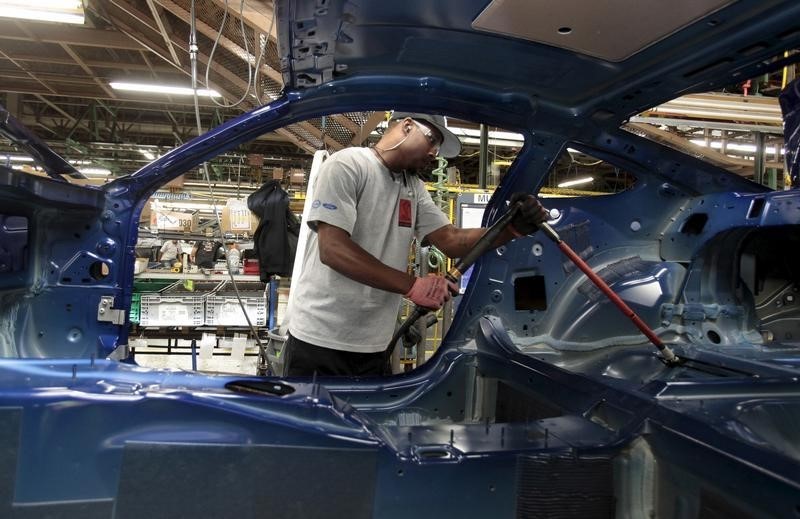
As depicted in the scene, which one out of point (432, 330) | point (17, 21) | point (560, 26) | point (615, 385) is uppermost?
point (17, 21)

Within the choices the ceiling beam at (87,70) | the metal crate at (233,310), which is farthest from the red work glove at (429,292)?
the ceiling beam at (87,70)

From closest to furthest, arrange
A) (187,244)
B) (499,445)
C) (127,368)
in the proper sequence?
(499,445), (127,368), (187,244)

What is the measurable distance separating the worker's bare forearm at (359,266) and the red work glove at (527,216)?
1.62 ft

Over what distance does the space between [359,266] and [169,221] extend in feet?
13.6

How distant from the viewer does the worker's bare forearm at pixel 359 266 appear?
1896mm

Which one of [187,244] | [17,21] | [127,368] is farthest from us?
[187,244]

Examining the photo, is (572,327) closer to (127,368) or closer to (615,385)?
(615,385)

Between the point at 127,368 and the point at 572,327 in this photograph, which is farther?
the point at 572,327

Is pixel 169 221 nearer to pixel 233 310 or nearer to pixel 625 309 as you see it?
pixel 233 310

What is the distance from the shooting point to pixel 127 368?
4.44ft

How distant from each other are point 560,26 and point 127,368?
1.58 m

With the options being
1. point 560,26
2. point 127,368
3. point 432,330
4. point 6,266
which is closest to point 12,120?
point 6,266

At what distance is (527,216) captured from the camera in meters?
1.98

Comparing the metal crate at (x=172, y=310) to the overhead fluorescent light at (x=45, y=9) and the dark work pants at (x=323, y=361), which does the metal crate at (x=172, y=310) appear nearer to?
the overhead fluorescent light at (x=45, y=9)
